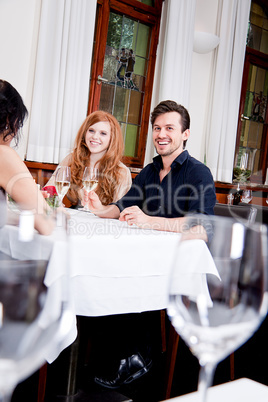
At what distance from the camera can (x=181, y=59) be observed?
16.7 feet

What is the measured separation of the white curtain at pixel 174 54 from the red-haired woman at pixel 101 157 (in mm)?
1730

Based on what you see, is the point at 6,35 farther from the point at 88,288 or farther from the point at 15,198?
the point at 88,288

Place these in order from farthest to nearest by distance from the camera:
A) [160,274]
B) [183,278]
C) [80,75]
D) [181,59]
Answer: [181,59], [80,75], [160,274], [183,278]

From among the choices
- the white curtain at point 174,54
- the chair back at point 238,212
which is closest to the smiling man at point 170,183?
the chair back at point 238,212

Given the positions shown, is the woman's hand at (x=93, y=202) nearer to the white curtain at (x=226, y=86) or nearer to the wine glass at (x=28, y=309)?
the wine glass at (x=28, y=309)

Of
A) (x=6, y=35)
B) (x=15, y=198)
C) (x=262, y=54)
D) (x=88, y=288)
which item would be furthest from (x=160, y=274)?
(x=262, y=54)

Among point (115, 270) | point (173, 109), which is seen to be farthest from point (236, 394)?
point (173, 109)

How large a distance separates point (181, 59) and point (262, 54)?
1.89 m

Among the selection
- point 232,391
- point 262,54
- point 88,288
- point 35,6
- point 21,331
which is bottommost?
point 88,288

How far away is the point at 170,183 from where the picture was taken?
8.27 ft

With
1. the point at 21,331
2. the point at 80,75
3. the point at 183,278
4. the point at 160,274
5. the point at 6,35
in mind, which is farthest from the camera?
the point at 80,75

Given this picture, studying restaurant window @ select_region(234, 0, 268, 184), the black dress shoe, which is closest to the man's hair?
the black dress shoe

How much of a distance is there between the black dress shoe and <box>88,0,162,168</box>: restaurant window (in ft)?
10.1

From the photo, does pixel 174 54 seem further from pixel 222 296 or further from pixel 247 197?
pixel 222 296
